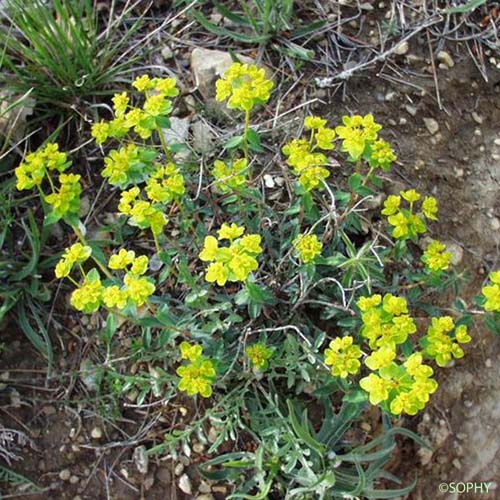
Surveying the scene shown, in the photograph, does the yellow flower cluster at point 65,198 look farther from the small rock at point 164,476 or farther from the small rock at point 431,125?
the small rock at point 431,125

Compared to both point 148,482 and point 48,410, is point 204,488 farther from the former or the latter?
point 48,410

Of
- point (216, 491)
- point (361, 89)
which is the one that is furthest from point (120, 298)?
point (361, 89)

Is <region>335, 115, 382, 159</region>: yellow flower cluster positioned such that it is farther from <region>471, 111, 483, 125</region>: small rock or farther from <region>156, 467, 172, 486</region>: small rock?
<region>156, 467, 172, 486</region>: small rock

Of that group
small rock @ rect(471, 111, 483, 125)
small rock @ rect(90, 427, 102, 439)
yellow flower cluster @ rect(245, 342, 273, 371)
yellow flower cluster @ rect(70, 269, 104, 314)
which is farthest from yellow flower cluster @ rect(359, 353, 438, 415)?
small rock @ rect(471, 111, 483, 125)

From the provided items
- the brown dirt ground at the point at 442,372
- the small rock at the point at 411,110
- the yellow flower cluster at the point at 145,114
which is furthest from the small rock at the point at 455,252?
the yellow flower cluster at the point at 145,114

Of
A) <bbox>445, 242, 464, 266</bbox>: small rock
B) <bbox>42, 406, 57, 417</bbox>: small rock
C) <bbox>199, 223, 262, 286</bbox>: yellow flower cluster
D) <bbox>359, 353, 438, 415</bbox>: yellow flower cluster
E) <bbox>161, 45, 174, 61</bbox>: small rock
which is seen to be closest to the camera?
<bbox>359, 353, 438, 415</bbox>: yellow flower cluster
